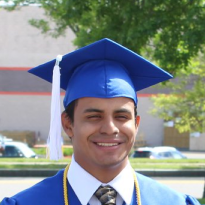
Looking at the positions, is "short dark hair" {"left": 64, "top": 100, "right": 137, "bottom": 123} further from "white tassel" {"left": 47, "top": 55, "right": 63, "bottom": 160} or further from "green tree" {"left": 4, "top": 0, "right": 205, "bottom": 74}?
"green tree" {"left": 4, "top": 0, "right": 205, "bottom": 74}

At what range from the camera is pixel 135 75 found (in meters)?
2.68

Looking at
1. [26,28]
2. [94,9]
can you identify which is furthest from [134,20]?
[26,28]

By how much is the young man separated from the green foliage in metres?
16.6

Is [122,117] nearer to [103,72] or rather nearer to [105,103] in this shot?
[105,103]

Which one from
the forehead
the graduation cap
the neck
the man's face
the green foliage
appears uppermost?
the green foliage

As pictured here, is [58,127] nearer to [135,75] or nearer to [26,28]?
[135,75]

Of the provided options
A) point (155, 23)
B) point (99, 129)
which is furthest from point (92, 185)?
point (155, 23)

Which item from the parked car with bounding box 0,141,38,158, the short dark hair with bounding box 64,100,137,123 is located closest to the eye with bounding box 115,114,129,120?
the short dark hair with bounding box 64,100,137,123

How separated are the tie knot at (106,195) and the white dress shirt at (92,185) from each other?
0.01 metres

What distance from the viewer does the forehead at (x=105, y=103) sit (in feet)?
7.77

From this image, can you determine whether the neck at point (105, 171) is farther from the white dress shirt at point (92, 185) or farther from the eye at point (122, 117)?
the eye at point (122, 117)

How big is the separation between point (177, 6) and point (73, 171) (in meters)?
7.12

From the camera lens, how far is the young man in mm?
2363

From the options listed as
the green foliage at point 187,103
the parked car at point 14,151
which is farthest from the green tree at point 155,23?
the parked car at point 14,151
